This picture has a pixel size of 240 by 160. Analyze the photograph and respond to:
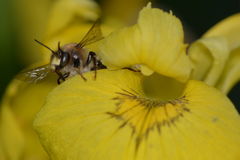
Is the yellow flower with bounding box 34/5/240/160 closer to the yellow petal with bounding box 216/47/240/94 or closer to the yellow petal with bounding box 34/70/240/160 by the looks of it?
the yellow petal with bounding box 34/70/240/160

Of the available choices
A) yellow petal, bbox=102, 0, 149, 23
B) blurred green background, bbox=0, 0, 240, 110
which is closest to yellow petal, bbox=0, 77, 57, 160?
blurred green background, bbox=0, 0, 240, 110

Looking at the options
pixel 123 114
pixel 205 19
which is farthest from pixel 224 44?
pixel 205 19

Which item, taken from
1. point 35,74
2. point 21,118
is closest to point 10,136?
point 21,118

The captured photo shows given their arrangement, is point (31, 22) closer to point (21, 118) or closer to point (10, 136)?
point (21, 118)

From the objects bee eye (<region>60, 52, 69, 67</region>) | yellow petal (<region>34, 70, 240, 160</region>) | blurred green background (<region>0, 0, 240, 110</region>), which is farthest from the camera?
blurred green background (<region>0, 0, 240, 110</region>)

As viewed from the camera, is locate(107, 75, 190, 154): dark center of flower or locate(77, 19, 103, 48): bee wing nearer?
locate(107, 75, 190, 154): dark center of flower

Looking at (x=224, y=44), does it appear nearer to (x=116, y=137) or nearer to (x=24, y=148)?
(x=116, y=137)

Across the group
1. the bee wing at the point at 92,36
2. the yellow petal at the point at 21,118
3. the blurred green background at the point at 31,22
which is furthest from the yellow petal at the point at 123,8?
the bee wing at the point at 92,36
